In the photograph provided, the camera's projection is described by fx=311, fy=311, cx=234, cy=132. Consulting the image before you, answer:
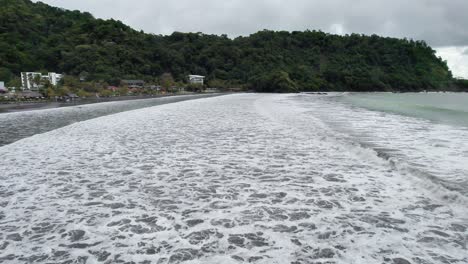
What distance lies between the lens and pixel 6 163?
8.55 metres

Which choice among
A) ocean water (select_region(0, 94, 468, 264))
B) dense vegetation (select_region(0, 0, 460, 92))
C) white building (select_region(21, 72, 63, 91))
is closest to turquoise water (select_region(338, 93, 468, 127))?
ocean water (select_region(0, 94, 468, 264))

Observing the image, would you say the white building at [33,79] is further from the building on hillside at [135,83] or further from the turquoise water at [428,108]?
the turquoise water at [428,108]

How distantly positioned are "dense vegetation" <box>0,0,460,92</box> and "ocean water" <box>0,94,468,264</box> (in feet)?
265

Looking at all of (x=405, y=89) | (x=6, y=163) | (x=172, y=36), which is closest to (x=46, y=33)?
(x=172, y=36)

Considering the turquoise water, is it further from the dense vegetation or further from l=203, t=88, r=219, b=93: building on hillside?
the dense vegetation

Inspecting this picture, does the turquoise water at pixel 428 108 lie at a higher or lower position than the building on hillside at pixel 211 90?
lower

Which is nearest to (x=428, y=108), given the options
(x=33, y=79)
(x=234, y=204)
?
(x=234, y=204)

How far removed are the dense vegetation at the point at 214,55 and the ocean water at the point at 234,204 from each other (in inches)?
Answer: 3184

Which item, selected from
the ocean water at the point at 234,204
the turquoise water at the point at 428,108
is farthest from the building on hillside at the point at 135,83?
the ocean water at the point at 234,204

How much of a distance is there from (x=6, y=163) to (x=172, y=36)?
465 feet

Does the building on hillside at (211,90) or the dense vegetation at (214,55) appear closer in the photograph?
the dense vegetation at (214,55)

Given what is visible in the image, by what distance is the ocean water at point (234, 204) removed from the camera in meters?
3.99

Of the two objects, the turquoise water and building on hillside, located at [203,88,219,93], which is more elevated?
building on hillside, located at [203,88,219,93]

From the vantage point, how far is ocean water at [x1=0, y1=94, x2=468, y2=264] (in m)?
3.99
